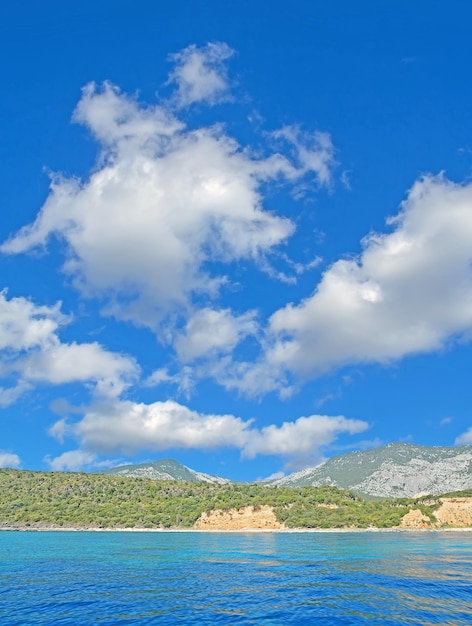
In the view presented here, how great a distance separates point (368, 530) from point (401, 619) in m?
179

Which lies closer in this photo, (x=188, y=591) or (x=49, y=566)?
(x=188, y=591)

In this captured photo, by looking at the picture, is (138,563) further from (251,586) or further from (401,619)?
(401,619)

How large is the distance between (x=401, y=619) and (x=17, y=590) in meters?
32.8

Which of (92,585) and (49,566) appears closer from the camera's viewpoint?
(92,585)

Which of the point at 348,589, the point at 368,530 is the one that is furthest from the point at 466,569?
the point at 368,530

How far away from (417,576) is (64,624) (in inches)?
1491

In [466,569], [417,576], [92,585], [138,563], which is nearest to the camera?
[92,585]

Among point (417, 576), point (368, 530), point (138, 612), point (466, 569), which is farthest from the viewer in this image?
Result: point (368, 530)

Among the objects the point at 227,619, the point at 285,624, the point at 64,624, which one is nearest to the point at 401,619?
the point at 285,624

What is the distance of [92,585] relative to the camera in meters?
49.0

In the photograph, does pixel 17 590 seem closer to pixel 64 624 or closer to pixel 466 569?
pixel 64 624

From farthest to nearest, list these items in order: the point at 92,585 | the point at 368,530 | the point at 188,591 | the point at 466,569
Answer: the point at 368,530
the point at 466,569
the point at 92,585
the point at 188,591

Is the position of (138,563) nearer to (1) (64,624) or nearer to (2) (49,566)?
(2) (49,566)

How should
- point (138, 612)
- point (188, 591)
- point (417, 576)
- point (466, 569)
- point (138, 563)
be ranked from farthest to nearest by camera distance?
point (138, 563), point (466, 569), point (417, 576), point (188, 591), point (138, 612)
